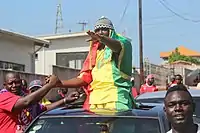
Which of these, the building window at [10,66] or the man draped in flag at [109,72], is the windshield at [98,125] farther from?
the building window at [10,66]

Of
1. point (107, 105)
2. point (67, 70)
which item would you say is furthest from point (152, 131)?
point (67, 70)

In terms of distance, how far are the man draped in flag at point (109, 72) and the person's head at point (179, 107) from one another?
1771 mm

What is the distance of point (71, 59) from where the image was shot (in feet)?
84.9

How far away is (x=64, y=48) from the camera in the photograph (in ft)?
85.0

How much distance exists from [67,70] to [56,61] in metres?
9.44

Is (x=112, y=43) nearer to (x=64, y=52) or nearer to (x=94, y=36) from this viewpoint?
(x=94, y=36)

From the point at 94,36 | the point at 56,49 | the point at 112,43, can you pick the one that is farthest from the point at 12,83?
the point at 56,49

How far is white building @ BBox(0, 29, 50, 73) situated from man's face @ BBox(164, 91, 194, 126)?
50.1 ft

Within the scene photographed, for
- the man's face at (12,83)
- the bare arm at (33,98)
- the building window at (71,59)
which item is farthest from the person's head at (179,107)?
the building window at (71,59)

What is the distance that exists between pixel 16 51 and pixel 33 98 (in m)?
15.6

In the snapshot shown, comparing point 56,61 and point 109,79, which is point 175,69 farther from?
point 109,79

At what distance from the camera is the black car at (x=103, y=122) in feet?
14.1

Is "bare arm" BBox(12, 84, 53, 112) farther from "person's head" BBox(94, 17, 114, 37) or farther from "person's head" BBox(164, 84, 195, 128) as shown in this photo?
"person's head" BBox(164, 84, 195, 128)

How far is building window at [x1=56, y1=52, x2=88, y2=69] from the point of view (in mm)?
25386
